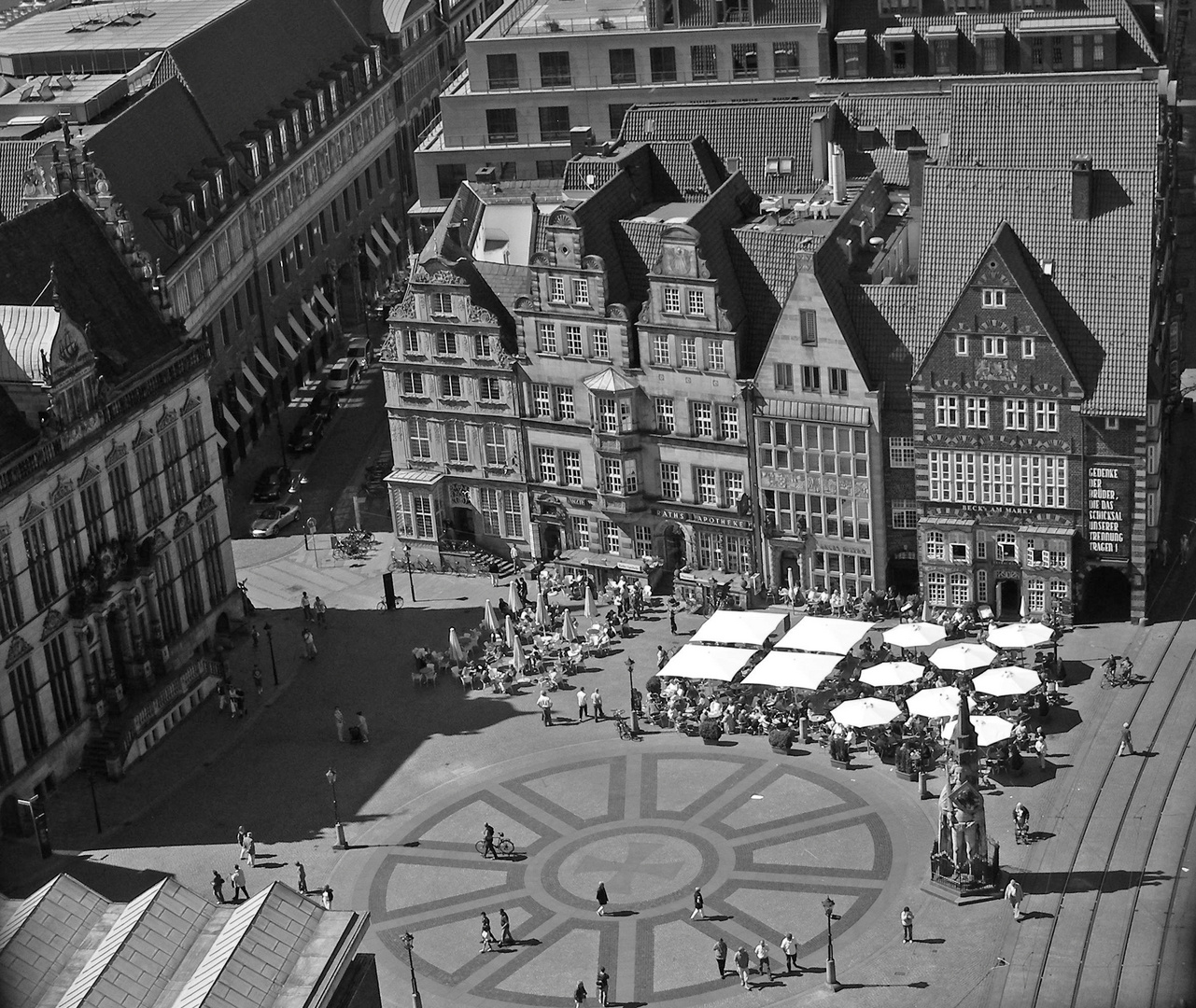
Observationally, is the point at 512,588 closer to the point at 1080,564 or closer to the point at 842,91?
the point at 1080,564

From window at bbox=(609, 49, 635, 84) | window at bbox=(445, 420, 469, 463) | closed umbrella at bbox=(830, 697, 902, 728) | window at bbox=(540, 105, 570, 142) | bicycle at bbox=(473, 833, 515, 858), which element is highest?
window at bbox=(609, 49, 635, 84)

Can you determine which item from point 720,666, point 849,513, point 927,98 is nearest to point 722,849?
point 720,666

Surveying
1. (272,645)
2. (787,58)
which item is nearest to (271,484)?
(272,645)

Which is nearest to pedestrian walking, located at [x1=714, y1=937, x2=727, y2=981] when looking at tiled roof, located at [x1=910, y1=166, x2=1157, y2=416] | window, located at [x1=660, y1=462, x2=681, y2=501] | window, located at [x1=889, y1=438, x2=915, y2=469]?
window, located at [x1=889, y1=438, x2=915, y2=469]

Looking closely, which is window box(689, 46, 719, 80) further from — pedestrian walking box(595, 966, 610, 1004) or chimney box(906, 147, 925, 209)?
pedestrian walking box(595, 966, 610, 1004)

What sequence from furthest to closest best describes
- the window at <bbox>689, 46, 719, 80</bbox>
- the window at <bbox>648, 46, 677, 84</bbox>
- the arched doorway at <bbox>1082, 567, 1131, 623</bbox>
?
the window at <bbox>648, 46, 677, 84</bbox> < the window at <bbox>689, 46, 719, 80</bbox> < the arched doorway at <bbox>1082, 567, 1131, 623</bbox>
